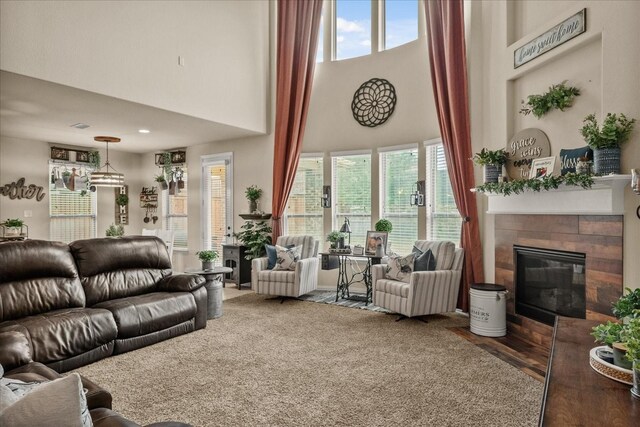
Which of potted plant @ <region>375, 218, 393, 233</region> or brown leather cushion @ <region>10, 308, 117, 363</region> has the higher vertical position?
potted plant @ <region>375, 218, 393, 233</region>

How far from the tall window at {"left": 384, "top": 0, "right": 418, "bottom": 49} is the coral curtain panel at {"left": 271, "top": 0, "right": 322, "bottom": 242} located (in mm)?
1117

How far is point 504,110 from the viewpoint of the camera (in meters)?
4.29

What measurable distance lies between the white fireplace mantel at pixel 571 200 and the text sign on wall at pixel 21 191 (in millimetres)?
7405

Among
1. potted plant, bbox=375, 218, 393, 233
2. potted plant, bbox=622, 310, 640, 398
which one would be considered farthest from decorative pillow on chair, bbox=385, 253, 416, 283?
potted plant, bbox=622, 310, 640, 398

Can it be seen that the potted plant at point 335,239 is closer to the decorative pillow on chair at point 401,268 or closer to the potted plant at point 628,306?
the decorative pillow on chair at point 401,268

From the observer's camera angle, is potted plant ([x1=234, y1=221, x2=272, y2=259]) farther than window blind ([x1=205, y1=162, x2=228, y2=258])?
No

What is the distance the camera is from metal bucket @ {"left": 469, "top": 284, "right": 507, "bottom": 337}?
4.01m

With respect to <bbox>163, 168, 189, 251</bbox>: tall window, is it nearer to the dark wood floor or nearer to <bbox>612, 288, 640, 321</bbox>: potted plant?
the dark wood floor

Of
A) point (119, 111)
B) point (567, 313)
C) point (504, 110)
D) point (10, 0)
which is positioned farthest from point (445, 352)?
point (10, 0)

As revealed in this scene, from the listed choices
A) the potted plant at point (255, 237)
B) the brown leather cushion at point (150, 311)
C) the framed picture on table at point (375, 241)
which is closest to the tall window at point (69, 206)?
the potted plant at point (255, 237)

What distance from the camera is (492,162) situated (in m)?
4.19

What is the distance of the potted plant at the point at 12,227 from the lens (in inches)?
238

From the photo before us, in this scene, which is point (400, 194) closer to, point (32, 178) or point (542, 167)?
point (542, 167)

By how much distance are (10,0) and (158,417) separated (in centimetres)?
393
